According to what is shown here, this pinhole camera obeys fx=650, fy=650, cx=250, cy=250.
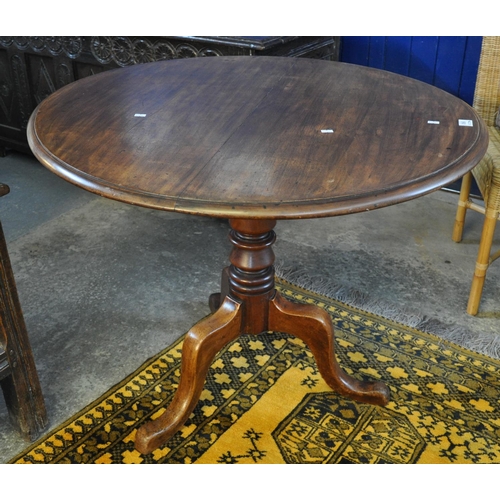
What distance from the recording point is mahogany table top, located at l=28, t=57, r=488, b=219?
139 cm

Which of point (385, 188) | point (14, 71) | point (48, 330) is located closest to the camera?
point (385, 188)

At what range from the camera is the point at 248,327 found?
1975mm

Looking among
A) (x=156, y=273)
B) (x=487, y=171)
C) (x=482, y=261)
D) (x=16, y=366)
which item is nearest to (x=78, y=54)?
(x=156, y=273)

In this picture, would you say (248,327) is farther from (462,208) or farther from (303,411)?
(462,208)

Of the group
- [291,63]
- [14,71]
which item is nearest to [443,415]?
[291,63]

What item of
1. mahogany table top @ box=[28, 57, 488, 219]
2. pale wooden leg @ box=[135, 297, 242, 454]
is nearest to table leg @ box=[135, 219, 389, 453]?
pale wooden leg @ box=[135, 297, 242, 454]

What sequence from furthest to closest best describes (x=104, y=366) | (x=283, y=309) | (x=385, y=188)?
1. (x=104, y=366)
2. (x=283, y=309)
3. (x=385, y=188)

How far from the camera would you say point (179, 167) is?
150cm

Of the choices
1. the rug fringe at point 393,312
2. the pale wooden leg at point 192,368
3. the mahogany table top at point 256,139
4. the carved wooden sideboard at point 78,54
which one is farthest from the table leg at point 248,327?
the carved wooden sideboard at point 78,54

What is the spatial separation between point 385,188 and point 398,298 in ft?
4.05

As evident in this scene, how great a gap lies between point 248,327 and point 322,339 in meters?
0.23

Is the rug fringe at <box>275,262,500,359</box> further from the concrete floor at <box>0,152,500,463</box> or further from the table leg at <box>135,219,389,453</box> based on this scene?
the table leg at <box>135,219,389,453</box>

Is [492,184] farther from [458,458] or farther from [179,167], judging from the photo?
[179,167]

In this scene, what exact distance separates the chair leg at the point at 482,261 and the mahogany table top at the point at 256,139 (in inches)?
23.0
